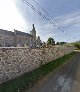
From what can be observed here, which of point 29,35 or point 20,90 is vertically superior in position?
point 29,35

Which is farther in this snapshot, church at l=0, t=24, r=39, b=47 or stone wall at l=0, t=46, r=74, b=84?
church at l=0, t=24, r=39, b=47

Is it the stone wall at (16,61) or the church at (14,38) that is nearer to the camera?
the stone wall at (16,61)

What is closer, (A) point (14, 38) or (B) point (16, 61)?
(B) point (16, 61)

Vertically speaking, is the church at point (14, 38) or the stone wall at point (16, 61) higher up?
the church at point (14, 38)

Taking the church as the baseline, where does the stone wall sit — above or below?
below

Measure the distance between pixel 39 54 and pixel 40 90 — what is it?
8193 millimetres

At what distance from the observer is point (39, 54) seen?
15898mm

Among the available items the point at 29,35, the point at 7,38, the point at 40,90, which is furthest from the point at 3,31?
the point at 40,90

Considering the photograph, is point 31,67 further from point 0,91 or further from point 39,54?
point 0,91

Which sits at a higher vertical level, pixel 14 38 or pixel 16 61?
pixel 14 38

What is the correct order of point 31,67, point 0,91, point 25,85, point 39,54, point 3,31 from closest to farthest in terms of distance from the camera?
point 0,91, point 25,85, point 31,67, point 39,54, point 3,31

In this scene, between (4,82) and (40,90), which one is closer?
(40,90)

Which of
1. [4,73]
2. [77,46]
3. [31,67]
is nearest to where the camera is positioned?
[4,73]

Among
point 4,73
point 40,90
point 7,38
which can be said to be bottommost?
point 40,90
